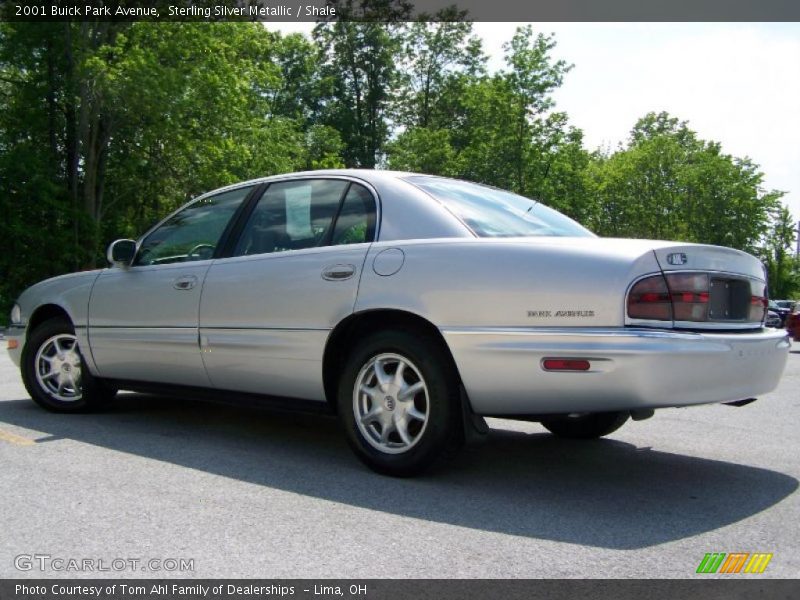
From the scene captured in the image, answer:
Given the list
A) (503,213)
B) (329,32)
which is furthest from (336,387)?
(329,32)

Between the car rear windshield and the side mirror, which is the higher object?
the car rear windshield

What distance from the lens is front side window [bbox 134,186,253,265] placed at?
5.51 m

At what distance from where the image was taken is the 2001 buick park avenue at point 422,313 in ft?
12.6

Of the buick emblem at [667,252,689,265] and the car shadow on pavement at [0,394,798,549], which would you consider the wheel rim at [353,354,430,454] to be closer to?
the car shadow on pavement at [0,394,798,549]

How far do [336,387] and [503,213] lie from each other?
131 centimetres

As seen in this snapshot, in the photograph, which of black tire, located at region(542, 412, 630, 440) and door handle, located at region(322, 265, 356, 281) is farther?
black tire, located at region(542, 412, 630, 440)

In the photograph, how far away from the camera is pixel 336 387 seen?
15.5 feet

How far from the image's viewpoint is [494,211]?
4.70m

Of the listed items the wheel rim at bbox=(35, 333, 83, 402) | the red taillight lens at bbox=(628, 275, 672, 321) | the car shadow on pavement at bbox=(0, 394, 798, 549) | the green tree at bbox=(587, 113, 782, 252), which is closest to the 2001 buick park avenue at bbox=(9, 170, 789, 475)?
the red taillight lens at bbox=(628, 275, 672, 321)

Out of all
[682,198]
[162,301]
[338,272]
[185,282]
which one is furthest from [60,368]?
[682,198]

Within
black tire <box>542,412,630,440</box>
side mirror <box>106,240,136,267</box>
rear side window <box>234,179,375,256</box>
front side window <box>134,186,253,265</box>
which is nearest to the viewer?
rear side window <box>234,179,375,256</box>

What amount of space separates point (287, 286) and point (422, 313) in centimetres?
95

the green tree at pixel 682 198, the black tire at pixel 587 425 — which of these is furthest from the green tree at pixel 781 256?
the black tire at pixel 587 425
